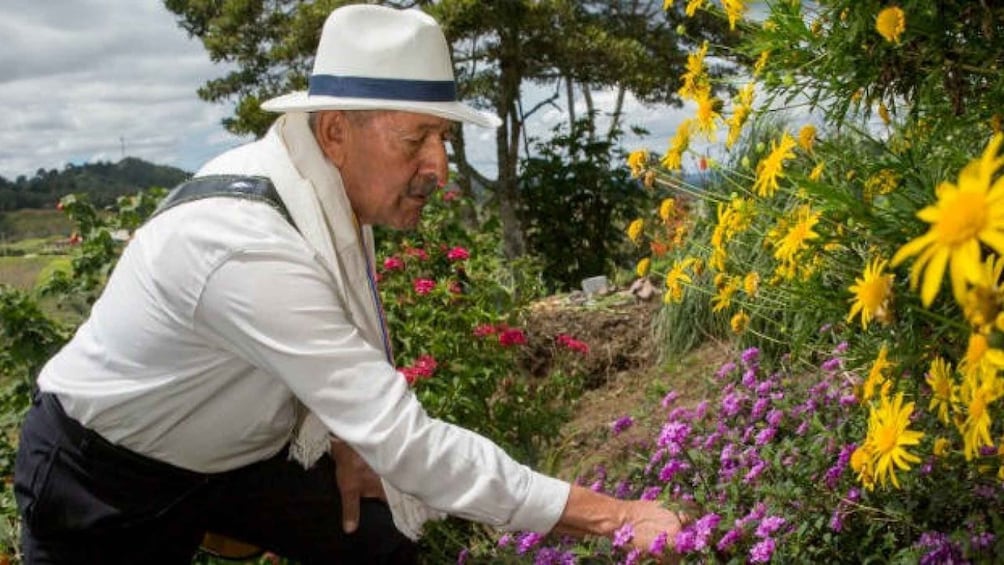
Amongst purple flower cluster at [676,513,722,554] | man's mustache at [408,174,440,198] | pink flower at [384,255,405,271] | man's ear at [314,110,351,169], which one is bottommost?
pink flower at [384,255,405,271]

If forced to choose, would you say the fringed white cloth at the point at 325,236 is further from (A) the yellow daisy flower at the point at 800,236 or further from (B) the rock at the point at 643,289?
(B) the rock at the point at 643,289

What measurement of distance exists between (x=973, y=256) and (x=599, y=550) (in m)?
1.32

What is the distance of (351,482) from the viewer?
2.42 meters

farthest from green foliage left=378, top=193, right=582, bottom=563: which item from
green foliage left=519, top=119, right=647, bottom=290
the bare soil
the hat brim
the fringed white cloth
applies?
green foliage left=519, top=119, right=647, bottom=290

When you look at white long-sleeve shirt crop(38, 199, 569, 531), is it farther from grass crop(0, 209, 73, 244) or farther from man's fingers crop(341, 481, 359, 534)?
grass crop(0, 209, 73, 244)

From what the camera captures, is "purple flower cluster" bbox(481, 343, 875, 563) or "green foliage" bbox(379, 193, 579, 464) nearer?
"purple flower cluster" bbox(481, 343, 875, 563)

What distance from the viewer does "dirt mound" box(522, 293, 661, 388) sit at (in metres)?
5.20

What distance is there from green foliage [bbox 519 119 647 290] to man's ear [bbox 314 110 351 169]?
24.2ft

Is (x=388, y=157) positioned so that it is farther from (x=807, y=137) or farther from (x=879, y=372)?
(x=879, y=372)

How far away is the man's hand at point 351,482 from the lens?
94.0 inches

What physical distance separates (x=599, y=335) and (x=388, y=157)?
3.60 meters

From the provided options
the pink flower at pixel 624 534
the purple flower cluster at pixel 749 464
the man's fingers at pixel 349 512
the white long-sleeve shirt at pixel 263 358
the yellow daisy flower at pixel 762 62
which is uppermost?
the yellow daisy flower at pixel 762 62

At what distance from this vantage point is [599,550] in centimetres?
213

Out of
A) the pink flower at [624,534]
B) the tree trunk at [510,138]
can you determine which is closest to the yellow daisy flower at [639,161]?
the pink flower at [624,534]
